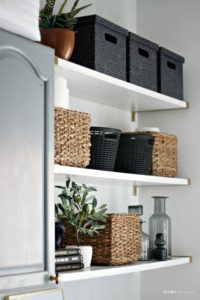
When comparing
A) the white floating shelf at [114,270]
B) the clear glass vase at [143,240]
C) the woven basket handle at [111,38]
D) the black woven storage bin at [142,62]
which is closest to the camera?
the white floating shelf at [114,270]

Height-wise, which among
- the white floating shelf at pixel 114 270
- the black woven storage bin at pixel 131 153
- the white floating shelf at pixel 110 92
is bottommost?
the white floating shelf at pixel 114 270

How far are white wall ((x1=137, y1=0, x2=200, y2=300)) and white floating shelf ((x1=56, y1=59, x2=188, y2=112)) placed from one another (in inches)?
3.7

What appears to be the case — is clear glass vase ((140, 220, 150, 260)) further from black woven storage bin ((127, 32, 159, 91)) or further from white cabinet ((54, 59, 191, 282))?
black woven storage bin ((127, 32, 159, 91))

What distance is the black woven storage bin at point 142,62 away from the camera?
110 inches

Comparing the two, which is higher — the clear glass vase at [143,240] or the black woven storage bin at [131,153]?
the black woven storage bin at [131,153]

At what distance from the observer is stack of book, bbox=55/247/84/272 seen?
2.23 meters

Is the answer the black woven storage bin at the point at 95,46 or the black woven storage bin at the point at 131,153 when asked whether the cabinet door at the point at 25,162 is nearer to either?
the black woven storage bin at the point at 95,46

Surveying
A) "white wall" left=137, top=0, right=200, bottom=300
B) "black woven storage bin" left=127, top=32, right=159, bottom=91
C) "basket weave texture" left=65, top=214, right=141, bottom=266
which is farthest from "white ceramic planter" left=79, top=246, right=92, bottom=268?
"white wall" left=137, top=0, right=200, bottom=300

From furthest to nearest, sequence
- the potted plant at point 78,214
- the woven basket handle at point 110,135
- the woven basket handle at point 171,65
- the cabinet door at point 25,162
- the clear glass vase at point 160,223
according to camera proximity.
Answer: the woven basket handle at point 171,65
the clear glass vase at point 160,223
the woven basket handle at point 110,135
the potted plant at point 78,214
the cabinet door at point 25,162

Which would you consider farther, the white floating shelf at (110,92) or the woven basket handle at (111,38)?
the woven basket handle at (111,38)

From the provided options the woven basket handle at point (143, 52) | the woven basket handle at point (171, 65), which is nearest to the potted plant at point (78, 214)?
the woven basket handle at point (143, 52)

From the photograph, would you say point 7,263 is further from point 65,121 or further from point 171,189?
point 171,189

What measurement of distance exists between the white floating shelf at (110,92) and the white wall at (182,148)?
0.31 feet

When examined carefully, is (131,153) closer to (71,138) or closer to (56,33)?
(71,138)
